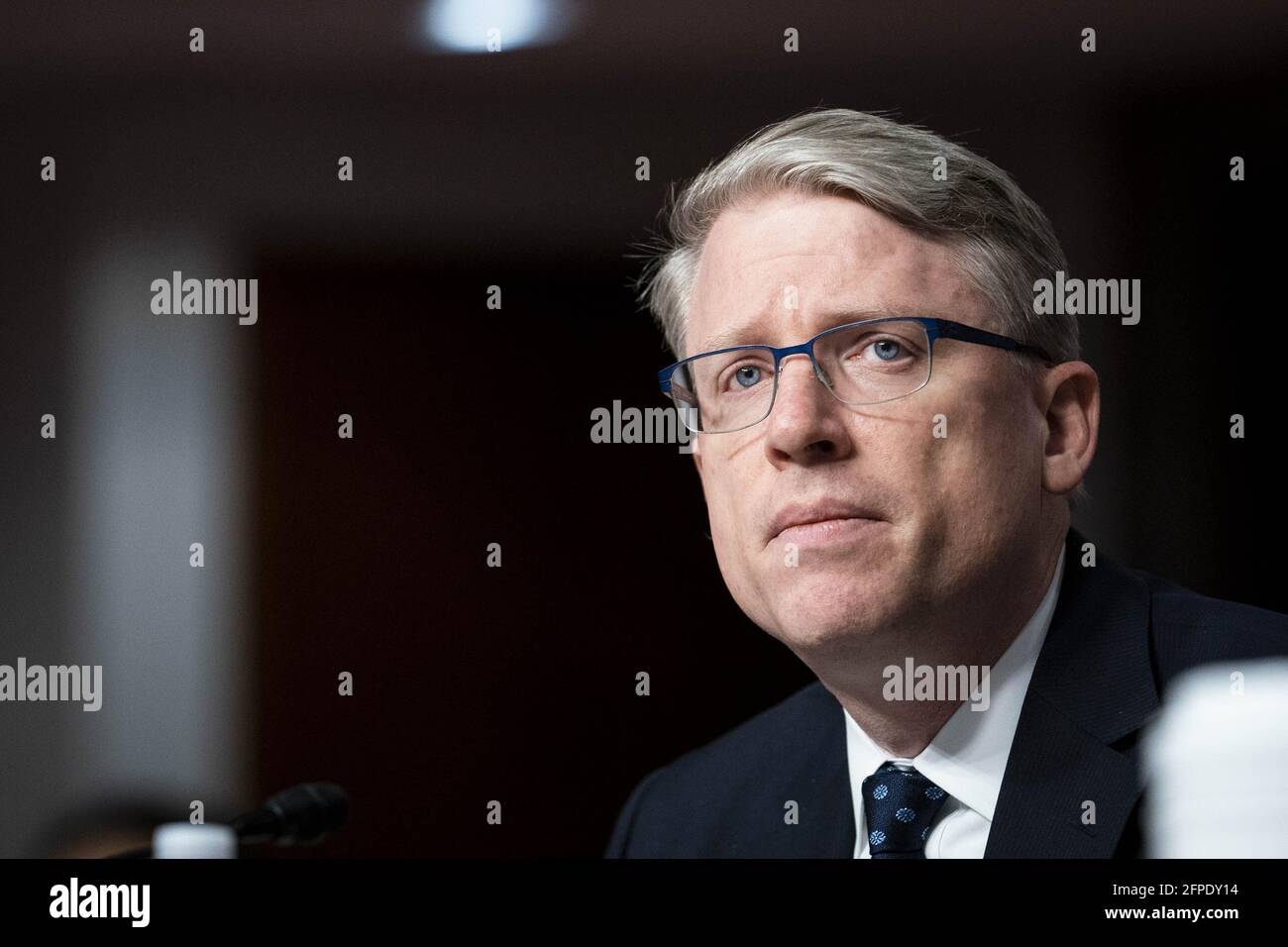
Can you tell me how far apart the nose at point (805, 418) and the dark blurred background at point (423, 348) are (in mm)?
200

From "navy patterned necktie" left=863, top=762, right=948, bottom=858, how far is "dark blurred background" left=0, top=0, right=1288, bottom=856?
0.19 meters

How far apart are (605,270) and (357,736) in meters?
0.74

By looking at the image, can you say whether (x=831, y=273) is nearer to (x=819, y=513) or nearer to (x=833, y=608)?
(x=819, y=513)

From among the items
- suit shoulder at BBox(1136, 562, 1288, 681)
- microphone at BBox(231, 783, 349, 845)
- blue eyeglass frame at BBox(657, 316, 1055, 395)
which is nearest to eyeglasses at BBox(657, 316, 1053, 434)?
blue eyeglass frame at BBox(657, 316, 1055, 395)

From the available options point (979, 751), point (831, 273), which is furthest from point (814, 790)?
point (831, 273)

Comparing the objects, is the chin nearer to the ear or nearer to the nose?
the nose

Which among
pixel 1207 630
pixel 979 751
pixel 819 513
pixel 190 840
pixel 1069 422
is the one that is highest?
pixel 1069 422

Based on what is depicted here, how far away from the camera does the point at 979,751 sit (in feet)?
5.29

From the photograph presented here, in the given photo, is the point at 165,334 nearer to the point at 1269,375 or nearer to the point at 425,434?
the point at 425,434

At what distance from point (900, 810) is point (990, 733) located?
158 millimetres

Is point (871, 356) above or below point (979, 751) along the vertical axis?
above
